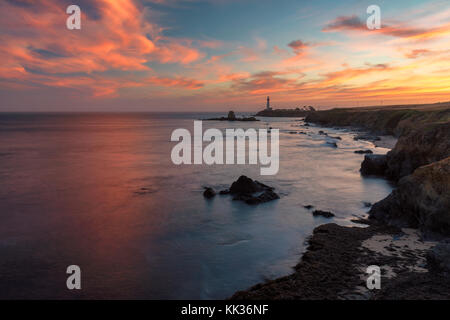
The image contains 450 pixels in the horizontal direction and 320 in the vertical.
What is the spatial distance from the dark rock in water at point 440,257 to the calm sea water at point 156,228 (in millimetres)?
4962

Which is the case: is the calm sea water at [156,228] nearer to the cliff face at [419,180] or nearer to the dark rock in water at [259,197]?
the dark rock in water at [259,197]

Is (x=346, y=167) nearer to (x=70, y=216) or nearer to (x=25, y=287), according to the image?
(x=70, y=216)

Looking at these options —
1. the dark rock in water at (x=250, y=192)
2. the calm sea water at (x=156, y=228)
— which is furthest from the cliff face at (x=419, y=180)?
the dark rock in water at (x=250, y=192)

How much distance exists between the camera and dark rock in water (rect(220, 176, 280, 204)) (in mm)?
21734

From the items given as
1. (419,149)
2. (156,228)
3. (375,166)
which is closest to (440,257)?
(156,228)

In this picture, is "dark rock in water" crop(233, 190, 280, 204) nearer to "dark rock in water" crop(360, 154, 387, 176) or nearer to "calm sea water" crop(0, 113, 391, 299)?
"calm sea water" crop(0, 113, 391, 299)

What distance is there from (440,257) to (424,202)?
414 centimetres

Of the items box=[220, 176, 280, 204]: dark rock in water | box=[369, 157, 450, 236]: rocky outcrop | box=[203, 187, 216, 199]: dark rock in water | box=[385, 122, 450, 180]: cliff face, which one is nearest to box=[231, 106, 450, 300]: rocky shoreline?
box=[369, 157, 450, 236]: rocky outcrop

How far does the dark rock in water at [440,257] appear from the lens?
10379 mm

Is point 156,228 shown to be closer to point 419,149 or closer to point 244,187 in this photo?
point 244,187

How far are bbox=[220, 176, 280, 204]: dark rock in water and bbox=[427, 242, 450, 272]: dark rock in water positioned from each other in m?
11.5

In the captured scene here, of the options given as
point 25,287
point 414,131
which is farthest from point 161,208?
point 414,131

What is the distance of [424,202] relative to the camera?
1415 cm

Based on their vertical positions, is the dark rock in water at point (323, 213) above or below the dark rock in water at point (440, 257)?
below
